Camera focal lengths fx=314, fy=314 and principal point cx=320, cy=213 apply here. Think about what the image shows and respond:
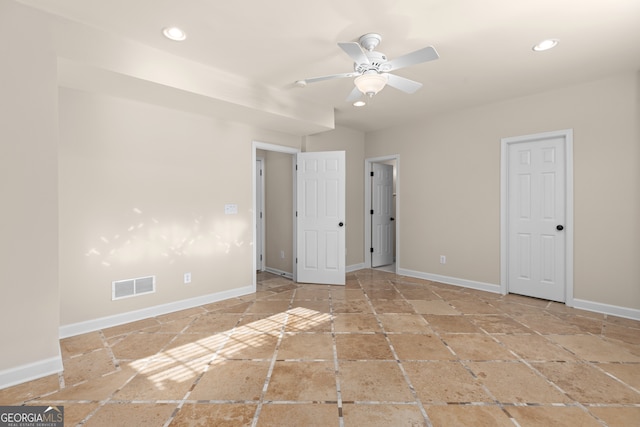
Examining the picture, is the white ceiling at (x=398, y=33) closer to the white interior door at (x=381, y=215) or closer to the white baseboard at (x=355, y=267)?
the white interior door at (x=381, y=215)

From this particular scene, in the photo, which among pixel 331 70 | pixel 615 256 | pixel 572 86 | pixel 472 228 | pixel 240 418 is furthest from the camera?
pixel 472 228

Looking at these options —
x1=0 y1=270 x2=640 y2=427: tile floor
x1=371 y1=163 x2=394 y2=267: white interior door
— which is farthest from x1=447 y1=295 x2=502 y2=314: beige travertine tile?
x1=371 y1=163 x2=394 y2=267: white interior door

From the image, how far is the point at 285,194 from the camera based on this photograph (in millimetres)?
5398

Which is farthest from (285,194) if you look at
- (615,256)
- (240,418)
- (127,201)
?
(615,256)

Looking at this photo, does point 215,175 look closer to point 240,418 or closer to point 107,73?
point 107,73

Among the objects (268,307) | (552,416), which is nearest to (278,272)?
(268,307)

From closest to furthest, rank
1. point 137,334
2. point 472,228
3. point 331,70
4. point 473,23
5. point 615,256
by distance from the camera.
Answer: point 473,23 → point 137,334 → point 331,70 → point 615,256 → point 472,228

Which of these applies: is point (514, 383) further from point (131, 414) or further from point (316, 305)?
point (131, 414)

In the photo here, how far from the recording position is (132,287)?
3.35 meters

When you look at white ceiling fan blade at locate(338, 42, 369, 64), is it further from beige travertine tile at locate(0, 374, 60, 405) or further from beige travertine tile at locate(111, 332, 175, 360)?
beige travertine tile at locate(0, 374, 60, 405)

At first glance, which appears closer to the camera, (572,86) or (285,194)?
(572,86)

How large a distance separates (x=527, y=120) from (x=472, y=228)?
1597mm

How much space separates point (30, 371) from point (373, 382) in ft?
7.84

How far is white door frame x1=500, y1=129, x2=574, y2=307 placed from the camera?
374cm
